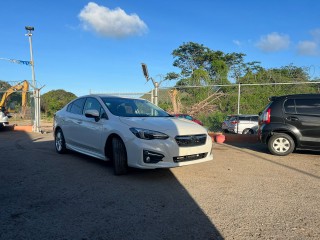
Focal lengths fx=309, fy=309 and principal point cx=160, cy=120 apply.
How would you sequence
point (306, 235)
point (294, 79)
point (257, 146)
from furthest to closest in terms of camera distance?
point (294, 79) < point (257, 146) < point (306, 235)

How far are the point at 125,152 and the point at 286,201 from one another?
2815mm

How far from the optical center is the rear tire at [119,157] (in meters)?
5.75

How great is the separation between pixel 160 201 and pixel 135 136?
1.43m

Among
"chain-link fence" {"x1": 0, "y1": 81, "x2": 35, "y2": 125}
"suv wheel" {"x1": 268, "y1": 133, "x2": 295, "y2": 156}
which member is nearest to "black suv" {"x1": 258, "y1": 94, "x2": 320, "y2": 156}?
"suv wheel" {"x1": 268, "y1": 133, "x2": 295, "y2": 156}

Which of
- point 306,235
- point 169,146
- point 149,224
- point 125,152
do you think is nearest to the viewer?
point 306,235

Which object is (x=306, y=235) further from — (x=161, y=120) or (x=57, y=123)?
(x=57, y=123)

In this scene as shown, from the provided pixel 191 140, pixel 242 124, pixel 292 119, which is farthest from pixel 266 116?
pixel 242 124

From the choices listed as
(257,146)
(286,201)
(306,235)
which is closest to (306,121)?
(257,146)

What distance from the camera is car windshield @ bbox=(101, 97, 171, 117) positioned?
251 inches

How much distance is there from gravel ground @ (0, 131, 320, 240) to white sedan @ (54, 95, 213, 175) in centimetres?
38

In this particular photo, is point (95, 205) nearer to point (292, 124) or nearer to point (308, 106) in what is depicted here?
point (292, 124)

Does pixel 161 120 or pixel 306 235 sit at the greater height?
pixel 161 120

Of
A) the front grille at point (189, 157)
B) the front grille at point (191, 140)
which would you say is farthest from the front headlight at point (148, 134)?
the front grille at point (189, 157)

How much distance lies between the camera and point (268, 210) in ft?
13.4
